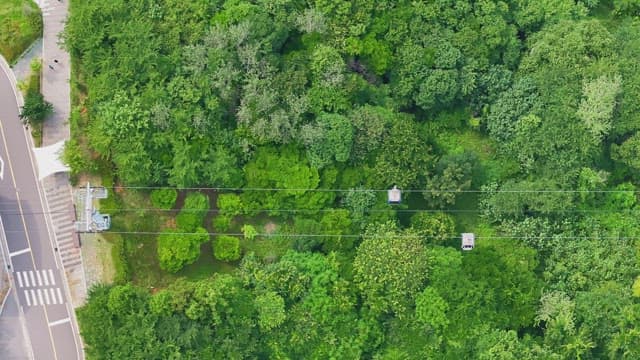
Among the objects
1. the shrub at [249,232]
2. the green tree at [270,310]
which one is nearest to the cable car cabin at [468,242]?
the green tree at [270,310]

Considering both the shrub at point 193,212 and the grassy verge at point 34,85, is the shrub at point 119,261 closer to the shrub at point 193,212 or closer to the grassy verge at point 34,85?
the shrub at point 193,212

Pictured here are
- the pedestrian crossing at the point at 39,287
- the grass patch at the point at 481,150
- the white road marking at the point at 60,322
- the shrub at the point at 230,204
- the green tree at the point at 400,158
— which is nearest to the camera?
the white road marking at the point at 60,322

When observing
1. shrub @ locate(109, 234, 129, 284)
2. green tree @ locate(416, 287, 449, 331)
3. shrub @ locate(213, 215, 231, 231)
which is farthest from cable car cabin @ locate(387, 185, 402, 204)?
shrub @ locate(109, 234, 129, 284)

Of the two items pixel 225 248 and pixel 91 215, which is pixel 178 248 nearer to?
pixel 225 248

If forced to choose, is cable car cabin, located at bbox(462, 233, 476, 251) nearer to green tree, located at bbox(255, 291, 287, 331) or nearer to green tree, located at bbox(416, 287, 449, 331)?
green tree, located at bbox(416, 287, 449, 331)

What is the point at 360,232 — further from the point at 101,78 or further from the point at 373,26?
the point at 101,78
